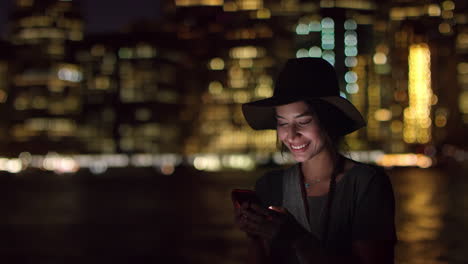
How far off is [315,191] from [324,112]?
0.29m

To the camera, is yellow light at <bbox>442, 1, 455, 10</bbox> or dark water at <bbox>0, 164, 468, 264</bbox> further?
yellow light at <bbox>442, 1, 455, 10</bbox>

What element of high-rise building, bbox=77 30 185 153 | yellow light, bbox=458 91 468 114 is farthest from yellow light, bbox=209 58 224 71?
yellow light, bbox=458 91 468 114

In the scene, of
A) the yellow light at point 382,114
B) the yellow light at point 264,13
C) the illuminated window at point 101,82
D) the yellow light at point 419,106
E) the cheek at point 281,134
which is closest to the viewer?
the cheek at point 281,134

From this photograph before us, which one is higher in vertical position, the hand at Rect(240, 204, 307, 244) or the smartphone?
the smartphone

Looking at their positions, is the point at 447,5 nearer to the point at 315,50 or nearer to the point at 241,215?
the point at 315,50

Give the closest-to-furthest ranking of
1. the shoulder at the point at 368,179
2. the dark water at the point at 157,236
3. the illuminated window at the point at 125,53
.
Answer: the shoulder at the point at 368,179 → the dark water at the point at 157,236 → the illuminated window at the point at 125,53

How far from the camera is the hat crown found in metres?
2.70

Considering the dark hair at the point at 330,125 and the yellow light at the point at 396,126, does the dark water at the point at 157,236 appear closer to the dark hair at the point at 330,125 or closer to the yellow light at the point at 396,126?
the dark hair at the point at 330,125

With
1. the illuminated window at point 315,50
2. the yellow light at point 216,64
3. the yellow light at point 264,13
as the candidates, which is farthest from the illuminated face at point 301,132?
the yellow light at point 264,13

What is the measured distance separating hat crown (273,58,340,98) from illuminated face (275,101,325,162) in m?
0.08

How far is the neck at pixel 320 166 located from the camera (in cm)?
278

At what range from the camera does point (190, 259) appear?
10.1m

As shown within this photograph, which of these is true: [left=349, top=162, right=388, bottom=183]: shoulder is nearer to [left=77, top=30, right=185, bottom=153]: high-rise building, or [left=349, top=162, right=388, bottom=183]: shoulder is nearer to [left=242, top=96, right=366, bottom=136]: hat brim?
[left=242, top=96, right=366, bottom=136]: hat brim

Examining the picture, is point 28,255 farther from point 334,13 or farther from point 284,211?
point 334,13
